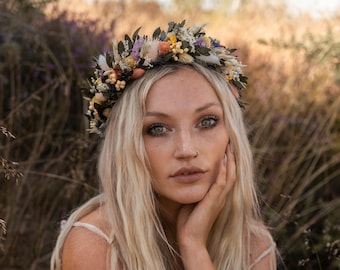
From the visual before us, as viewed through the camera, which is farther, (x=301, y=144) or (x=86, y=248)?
(x=301, y=144)

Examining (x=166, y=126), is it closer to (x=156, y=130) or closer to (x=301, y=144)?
(x=156, y=130)

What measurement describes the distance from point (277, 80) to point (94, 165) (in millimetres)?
1929

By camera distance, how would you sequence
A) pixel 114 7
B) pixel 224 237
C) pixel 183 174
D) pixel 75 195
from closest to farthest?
pixel 183 174
pixel 224 237
pixel 75 195
pixel 114 7

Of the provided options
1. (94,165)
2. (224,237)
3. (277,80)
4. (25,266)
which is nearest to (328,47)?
(277,80)

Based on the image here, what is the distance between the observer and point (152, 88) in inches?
88.3

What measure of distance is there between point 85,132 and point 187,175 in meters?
1.73

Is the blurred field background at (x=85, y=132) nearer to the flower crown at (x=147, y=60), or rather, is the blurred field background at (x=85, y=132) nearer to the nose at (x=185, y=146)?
the flower crown at (x=147, y=60)

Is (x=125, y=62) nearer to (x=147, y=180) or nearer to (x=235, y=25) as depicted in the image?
(x=147, y=180)

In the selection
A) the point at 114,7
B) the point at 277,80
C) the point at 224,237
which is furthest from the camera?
the point at 114,7

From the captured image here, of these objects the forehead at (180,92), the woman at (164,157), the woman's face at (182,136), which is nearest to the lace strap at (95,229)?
the woman at (164,157)

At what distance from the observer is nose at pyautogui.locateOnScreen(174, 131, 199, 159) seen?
2.15 meters

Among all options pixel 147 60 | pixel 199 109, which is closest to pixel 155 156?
pixel 199 109

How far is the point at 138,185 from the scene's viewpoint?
89.8 inches

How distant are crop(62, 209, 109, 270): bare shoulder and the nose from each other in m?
0.43
